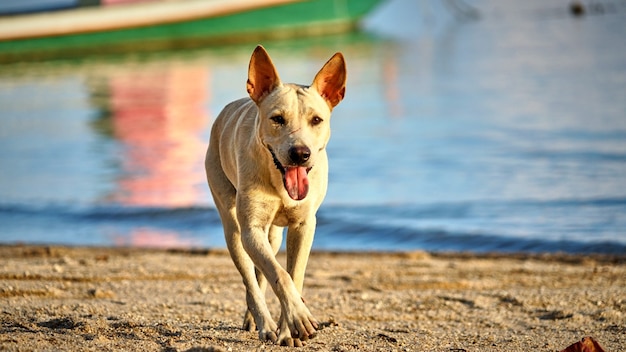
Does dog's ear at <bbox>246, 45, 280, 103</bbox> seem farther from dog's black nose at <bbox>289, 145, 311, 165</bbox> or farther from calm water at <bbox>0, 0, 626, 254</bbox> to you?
calm water at <bbox>0, 0, 626, 254</bbox>

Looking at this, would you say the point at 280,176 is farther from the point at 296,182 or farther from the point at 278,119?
the point at 278,119

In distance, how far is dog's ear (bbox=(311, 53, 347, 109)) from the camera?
6117 millimetres

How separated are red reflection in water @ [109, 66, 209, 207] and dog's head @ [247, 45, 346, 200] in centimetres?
792

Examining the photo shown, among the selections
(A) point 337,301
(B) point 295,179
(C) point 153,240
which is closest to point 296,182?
(B) point 295,179

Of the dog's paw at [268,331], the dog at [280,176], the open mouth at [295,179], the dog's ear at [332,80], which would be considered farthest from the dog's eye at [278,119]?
the dog's paw at [268,331]

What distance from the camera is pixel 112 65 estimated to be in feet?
144

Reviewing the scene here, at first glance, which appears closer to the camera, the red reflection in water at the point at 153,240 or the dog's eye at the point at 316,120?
the dog's eye at the point at 316,120

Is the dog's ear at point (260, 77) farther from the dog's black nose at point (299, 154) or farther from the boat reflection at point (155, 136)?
the boat reflection at point (155, 136)

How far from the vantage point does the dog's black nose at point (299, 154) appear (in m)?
5.75

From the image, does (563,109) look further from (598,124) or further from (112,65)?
(112,65)

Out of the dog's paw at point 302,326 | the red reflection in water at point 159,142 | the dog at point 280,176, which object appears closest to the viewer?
the dog's paw at point 302,326

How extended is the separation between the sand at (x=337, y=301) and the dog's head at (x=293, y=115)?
0.93m

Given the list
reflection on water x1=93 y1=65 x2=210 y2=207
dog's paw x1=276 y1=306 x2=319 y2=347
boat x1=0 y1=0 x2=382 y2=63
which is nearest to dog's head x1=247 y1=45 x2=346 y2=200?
dog's paw x1=276 y1=306 x2=319 y2=347

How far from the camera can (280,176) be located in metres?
6.05
